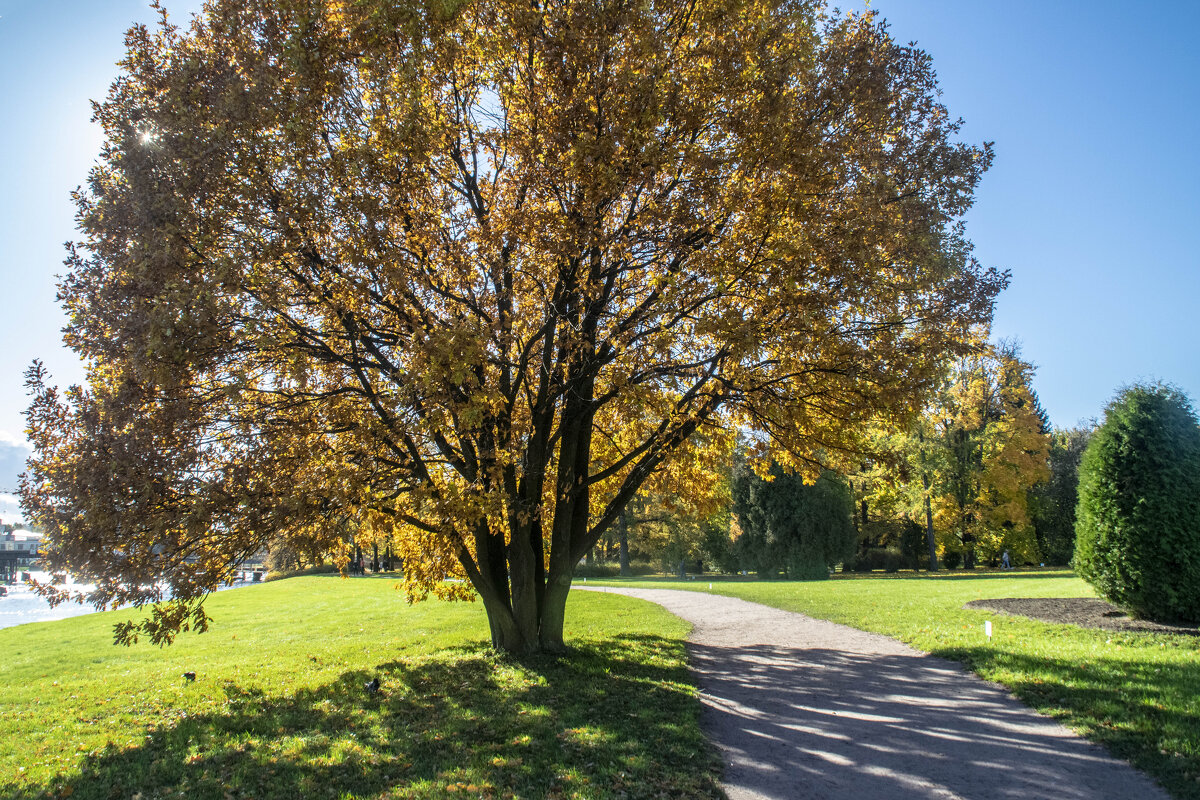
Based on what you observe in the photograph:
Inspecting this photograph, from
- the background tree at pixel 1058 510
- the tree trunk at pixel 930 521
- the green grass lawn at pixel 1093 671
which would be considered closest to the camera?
the green grass lawn at pixel 1093 671

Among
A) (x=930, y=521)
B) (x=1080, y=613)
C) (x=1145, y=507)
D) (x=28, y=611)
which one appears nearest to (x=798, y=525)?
(x=930, y=521)

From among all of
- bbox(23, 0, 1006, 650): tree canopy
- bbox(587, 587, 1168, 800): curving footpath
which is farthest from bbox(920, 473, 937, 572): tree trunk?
bbox(23, 0, 1006, 650): tree canopy

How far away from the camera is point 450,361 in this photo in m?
6.96

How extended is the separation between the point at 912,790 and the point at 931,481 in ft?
114

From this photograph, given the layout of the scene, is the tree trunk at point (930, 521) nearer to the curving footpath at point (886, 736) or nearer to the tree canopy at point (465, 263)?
the curving footpath at point (886, 736)

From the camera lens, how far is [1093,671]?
767cm

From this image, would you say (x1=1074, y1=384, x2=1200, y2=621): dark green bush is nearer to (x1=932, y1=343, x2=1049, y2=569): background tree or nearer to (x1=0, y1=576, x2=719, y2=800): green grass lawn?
(x1=0, y1=576, x2=719, y2=800): green grass lawn

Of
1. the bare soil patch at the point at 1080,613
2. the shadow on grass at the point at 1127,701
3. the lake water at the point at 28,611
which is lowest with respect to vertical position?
the lake water at the point at 28,611

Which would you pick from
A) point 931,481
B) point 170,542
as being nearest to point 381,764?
point 170,542

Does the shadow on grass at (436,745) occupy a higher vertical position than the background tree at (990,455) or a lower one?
lower

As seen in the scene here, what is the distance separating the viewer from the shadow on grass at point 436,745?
505 centimetres

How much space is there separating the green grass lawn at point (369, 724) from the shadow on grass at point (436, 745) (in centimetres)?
2

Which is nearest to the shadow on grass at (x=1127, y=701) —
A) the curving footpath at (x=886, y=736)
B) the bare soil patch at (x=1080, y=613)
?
the curving footpath at (x=886, y=736)

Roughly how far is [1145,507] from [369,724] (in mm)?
11814
